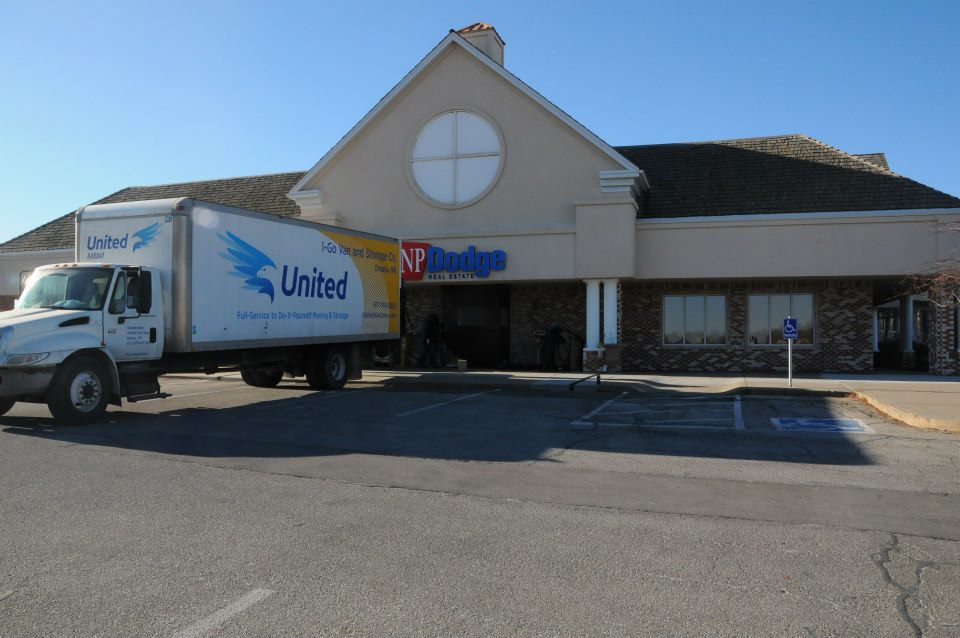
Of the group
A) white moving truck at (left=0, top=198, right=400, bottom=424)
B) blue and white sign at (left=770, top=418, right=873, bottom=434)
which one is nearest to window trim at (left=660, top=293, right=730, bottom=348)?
blue and white sign at (left=770, top=418, right=873, bottom=434)

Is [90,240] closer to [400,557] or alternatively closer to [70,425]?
[70,425]

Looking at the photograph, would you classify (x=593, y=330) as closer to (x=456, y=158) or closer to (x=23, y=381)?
(x=456, y=158)

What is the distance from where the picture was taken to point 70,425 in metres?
11.6

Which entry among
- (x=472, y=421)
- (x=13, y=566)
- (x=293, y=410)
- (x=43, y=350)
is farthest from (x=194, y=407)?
(x=13, y=566)

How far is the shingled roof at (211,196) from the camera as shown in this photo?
2806 centimetres

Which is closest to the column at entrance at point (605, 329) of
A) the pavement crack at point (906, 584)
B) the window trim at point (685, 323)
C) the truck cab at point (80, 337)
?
the window trim at point (685, 323)

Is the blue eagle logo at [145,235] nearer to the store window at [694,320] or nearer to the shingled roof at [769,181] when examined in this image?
the shingled roof at [769,181]

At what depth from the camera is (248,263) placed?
14.2 metres

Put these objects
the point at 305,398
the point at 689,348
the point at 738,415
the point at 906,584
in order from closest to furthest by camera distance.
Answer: the point at 906,584
the point at 738,415
the point at 305,398
the point at 689,348

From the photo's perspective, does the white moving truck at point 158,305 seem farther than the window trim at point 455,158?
No

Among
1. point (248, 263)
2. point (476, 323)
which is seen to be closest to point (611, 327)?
point (476, 323)

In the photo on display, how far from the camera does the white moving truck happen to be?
11492 mm

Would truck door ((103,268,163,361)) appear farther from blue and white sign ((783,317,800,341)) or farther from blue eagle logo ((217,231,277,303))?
blue and white sign ((783,317,800,341))

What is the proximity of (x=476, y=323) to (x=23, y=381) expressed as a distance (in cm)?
1543
